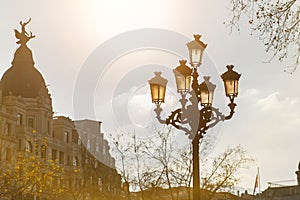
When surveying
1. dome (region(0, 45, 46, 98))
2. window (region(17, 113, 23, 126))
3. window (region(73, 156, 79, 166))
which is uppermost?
dome (region(0, 45, 46, 98))

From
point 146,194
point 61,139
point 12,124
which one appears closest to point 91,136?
point 61,139

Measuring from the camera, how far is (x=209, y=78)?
1348 centimetres

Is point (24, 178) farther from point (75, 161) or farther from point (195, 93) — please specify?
point (75, 161)

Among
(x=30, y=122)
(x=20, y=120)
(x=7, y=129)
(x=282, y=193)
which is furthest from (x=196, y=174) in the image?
(x=30, y=122)

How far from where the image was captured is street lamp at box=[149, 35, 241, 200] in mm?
12992

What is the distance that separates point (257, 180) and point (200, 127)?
4244 centimetres

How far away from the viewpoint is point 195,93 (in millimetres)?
13133

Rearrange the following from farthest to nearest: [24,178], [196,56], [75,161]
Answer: [75,161]
[24,178]
[196,56]

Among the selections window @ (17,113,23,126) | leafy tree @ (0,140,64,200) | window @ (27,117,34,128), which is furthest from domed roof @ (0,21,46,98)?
leafy tree @ (0,140,64,200)

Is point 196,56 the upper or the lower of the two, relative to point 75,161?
lower

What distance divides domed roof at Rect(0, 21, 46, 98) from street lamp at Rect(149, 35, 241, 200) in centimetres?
5697

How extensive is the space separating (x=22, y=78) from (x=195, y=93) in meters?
62.2

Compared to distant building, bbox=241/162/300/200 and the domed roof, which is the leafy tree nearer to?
distant building, bbox=241/162/300/200

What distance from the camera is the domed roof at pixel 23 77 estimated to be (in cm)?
7175
